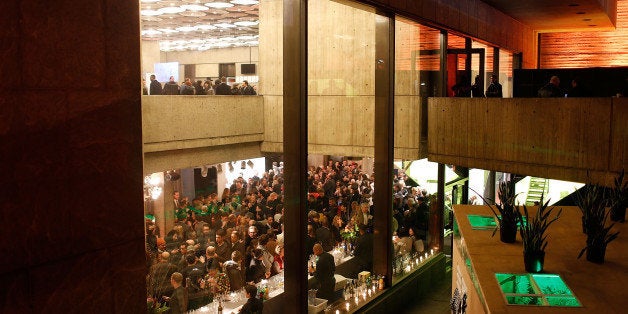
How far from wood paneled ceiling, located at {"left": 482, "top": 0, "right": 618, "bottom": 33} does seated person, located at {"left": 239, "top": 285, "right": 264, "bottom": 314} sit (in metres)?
8.48

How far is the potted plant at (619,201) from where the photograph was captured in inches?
175

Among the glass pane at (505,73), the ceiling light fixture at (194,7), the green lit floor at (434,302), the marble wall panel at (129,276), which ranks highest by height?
the ceiling light fixture at (194,7)

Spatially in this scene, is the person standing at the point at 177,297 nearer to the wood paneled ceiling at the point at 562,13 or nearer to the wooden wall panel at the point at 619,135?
the wooden wall panel at the point at 619,135

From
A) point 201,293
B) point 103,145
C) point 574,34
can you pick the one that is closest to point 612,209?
point 103,145

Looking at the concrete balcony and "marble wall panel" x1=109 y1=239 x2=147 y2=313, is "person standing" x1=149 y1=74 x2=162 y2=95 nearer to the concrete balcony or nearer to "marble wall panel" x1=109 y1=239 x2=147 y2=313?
the concrete balcony

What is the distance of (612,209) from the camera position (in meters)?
4.58

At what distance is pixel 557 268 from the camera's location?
11.6 feet

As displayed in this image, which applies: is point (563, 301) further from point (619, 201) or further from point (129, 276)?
point (129, 276)

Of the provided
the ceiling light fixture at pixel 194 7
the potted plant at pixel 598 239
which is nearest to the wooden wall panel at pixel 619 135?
the potted plant at pixel 598 239

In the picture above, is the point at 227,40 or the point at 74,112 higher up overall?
the point at 227,40

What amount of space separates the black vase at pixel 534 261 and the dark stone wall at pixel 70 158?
93.2 inches

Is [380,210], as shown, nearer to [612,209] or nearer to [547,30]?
[612,209]

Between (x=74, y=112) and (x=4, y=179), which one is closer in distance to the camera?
(x=4, y=179)

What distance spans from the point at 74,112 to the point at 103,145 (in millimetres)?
267
